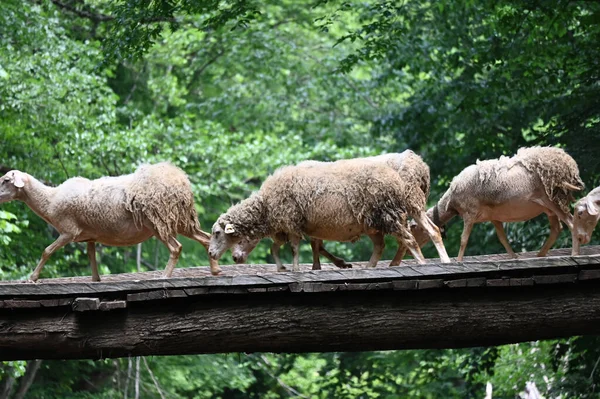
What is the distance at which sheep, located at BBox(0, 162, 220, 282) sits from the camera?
6.27m

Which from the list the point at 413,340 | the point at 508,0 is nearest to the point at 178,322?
the point at 413,340

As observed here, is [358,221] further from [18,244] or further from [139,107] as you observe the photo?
[139,107]

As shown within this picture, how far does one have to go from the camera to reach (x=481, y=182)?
6.31 meters

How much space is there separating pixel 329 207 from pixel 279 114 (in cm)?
1186

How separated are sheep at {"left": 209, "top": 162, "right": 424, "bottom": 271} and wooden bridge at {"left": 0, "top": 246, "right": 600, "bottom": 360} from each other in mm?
403

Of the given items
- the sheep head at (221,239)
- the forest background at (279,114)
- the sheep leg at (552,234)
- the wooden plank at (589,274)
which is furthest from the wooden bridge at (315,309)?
the forest background at (279,114)

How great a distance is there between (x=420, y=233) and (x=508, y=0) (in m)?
4.84

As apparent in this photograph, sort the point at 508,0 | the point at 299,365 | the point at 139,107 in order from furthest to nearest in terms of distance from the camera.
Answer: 1. the point at 299,365
2. the point at 139,107
3. the point at 508,0

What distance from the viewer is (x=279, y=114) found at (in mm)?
17766

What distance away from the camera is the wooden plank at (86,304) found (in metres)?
5.70

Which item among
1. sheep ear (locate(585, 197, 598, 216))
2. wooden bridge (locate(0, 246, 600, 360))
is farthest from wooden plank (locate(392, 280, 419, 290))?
sheep ear (locate(585, 197, 598, 216))

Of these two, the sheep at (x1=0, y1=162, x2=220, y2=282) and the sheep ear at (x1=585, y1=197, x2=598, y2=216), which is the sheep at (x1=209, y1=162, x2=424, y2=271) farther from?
the sheep ear at (x1=585, y1=197, x2=598, y2=216)

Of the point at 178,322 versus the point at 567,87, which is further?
the point at 567,87

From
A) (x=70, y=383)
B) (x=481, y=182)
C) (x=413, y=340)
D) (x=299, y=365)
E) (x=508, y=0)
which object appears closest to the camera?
(x=413, y=340)
